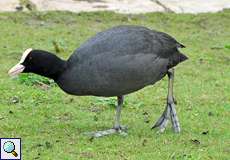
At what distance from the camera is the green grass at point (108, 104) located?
23.3ft

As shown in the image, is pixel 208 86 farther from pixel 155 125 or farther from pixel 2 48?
pixel 2 48

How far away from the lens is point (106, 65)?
7203 mm

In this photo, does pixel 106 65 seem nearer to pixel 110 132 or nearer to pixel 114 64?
pixel 114 64

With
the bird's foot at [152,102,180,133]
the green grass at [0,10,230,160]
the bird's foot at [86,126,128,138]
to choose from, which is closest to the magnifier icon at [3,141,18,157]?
the green grass at [0,10,230,160]

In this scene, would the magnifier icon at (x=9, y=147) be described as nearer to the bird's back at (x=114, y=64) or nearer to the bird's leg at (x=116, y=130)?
the bird's back at (x=114, y=64)

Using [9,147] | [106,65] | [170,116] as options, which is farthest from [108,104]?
[9,147]

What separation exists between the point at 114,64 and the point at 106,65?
0.09m

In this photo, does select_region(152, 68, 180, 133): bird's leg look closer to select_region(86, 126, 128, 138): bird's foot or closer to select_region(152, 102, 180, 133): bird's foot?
select_region(152, 102, 180, 133): bird's foot

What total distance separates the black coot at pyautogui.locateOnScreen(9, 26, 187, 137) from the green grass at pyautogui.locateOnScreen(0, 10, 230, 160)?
21.3 inches

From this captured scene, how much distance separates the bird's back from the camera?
7207mm

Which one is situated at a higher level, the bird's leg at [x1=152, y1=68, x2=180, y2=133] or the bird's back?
the bird's back

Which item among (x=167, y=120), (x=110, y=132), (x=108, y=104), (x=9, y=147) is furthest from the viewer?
(x=108, y=104)

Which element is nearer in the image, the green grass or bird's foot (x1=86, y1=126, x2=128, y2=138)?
the green grass

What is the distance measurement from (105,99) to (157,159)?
246 cm
